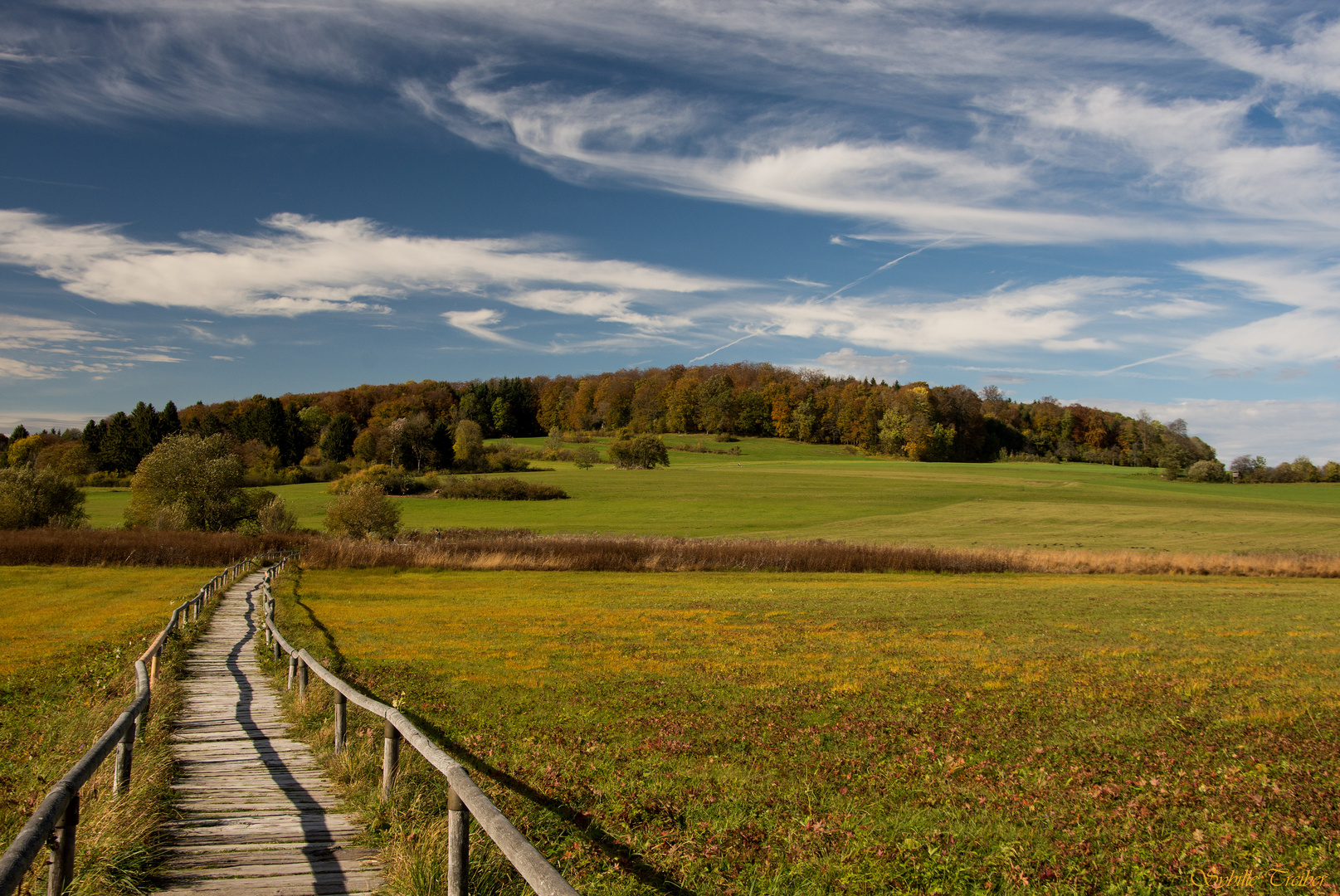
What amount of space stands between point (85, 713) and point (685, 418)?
16168 cm

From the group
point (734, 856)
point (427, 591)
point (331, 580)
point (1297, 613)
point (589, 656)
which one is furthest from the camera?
point (331, 580)

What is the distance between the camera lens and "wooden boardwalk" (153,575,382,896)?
6.37 meters

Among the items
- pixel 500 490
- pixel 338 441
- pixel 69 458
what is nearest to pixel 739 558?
pixel 500 490

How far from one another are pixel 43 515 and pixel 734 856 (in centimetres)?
7617

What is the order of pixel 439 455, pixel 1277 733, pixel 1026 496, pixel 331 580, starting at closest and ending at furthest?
1. pixel 1277 733
2. pixel 331 580
3. pixel 1026 496
4. pixel 439 455

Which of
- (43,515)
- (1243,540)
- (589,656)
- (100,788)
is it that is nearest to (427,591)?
(589,656)

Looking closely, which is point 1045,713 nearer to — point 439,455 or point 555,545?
point 555,545

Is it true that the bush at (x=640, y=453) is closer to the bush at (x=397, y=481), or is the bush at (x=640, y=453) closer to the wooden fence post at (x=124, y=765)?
the bush at (x=397, y=481)

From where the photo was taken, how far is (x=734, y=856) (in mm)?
7445

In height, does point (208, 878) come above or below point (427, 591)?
above

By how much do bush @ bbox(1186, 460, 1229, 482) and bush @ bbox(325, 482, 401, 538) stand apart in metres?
107

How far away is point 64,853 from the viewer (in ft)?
17.9

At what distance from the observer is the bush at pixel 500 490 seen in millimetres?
91312

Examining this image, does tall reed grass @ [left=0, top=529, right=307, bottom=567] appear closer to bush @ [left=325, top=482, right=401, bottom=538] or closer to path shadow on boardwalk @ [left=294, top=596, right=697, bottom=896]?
bush @ [left=325, top=482, right=401, bottom=538]
